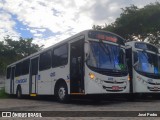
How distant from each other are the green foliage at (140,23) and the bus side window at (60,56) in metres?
17.4

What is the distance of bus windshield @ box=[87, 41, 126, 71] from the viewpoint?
1130cm

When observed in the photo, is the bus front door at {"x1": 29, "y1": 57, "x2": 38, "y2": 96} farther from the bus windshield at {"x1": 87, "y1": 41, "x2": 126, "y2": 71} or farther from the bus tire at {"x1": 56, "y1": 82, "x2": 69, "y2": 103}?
the bus windshield at {"x1": 87, "y1": 41, "x2": 126, "y2": 71}

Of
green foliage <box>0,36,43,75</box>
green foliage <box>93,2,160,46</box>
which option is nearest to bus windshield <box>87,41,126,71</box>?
green foliage <box>93,2,160,46</box>

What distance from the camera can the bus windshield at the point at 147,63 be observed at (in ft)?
45.3

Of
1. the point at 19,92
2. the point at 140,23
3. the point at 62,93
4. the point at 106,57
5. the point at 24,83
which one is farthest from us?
the point at 140,23

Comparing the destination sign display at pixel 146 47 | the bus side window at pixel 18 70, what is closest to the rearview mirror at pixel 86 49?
the destination sign display at pixel 146 47

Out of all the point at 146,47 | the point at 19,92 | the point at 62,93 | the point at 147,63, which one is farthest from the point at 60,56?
the point at 19,92

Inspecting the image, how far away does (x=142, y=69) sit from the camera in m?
13.8

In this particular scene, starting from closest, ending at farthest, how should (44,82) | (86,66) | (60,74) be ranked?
(86,66)
(60,74)
(44,82)

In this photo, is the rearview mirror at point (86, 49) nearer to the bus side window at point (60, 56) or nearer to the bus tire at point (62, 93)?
the bus side window at point (60, 56)

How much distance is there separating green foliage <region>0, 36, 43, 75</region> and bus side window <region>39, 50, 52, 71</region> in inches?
1308

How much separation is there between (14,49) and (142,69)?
40021mm

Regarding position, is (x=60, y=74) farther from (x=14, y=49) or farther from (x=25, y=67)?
(x=14, y=49)

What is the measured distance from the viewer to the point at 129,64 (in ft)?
46.6
